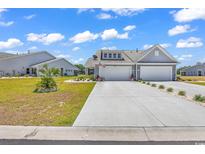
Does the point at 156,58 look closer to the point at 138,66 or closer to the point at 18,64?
the point at 138,66

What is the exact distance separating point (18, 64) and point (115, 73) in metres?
25.2

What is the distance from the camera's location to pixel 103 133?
5914 millimetres

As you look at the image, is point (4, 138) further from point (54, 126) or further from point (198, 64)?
point (198, 64)

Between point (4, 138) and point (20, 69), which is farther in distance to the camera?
point (20, 69)

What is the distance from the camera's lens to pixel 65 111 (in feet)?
29.0

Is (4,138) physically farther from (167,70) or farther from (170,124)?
(167,70)

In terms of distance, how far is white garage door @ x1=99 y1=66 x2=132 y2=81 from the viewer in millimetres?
31156

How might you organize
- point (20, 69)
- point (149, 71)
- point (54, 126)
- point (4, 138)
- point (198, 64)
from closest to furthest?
point (4, 138) → point (54, 126) → point (149, 71) → point (20, 69) → point (198, 64)

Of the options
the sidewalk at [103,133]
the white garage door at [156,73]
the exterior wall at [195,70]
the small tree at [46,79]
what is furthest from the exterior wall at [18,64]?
the sidewalk at [103,133]

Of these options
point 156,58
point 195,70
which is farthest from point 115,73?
point 195,70
